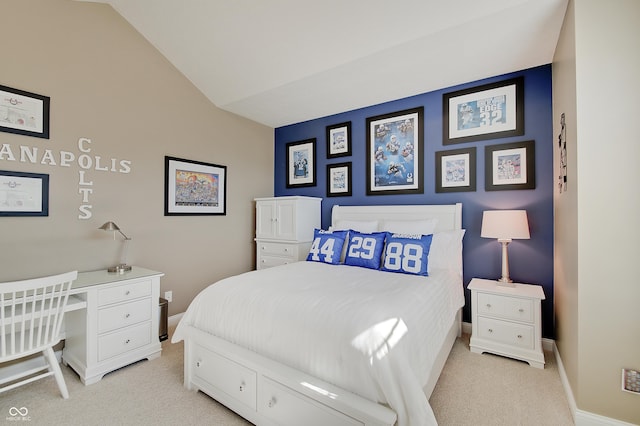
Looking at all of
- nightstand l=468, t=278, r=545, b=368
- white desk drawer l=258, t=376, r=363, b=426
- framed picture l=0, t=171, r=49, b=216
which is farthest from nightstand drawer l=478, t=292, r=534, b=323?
framed picture l=0, t=171, r=49, b=216

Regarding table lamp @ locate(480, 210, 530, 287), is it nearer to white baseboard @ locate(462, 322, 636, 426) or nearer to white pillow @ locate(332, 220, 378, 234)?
white baseboard @ locate(462, 322, 636, 426)

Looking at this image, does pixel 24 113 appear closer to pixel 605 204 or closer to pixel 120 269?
pixel 120 269

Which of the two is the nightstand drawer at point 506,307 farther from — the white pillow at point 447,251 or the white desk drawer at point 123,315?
the white desk drawer at point 123,315

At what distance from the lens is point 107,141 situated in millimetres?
2637

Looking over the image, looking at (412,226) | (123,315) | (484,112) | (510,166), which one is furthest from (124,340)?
(484,112)

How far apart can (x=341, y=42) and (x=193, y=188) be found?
2.23m

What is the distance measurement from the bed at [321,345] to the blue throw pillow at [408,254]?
82 millimetres

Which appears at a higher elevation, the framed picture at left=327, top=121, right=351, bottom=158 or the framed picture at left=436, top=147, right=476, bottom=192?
the framed picture at left=327, top=121, right=351, bottom=158

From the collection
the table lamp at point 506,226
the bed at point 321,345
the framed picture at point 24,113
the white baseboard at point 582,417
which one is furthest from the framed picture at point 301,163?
the white baseboard at point 582,417

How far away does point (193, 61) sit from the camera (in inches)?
119

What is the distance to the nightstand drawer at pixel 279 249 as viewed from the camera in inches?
142

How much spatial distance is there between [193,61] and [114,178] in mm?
1457

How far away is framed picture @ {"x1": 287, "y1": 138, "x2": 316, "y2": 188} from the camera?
4.08 m

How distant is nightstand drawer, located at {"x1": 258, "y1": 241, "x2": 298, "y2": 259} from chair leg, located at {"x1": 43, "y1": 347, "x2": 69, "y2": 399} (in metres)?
2.25
